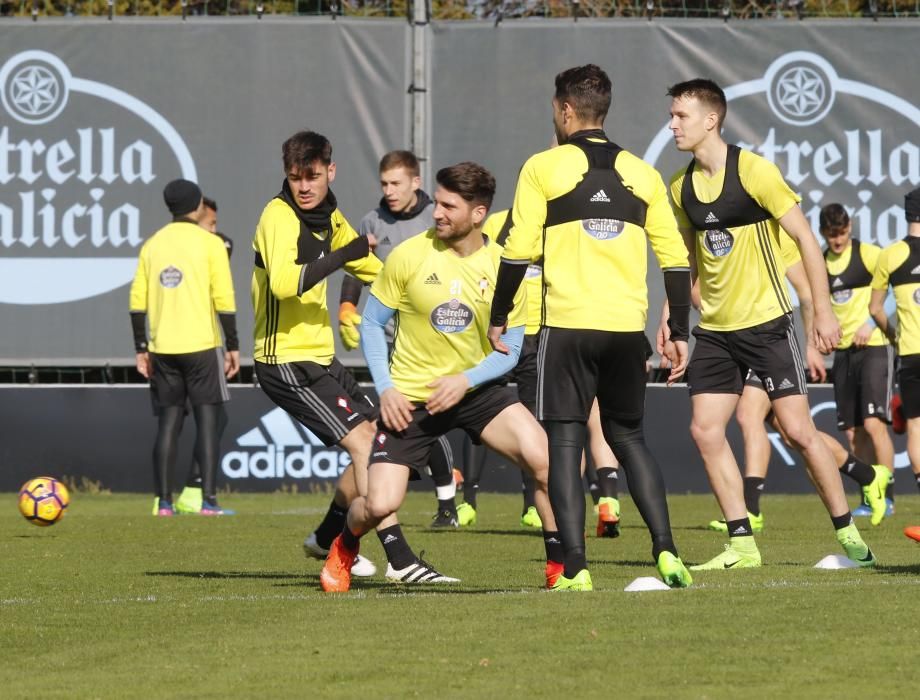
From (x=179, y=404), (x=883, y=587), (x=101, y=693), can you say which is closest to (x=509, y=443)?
(x=883, y=587)

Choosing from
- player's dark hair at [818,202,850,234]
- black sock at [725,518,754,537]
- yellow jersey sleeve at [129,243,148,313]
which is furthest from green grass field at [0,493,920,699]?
player's dark hair at [818,202,850,234]

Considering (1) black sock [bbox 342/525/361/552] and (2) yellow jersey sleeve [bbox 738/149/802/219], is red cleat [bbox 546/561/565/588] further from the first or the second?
(2) yellow jersey sleeve [bbox 738/149/802/219]

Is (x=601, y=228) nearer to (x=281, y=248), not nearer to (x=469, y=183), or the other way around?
(x=469, y=183)

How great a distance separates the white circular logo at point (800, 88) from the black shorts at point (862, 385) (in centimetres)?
328

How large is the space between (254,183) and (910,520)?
25.1ft

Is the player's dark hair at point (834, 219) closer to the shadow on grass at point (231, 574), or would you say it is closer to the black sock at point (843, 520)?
the black sock at point (843, 520)

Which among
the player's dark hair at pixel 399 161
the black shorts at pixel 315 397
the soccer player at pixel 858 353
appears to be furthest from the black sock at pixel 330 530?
the soccer player at pixel 858 353

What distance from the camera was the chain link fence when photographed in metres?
17.4

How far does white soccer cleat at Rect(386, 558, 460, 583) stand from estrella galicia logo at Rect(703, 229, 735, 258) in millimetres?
2125

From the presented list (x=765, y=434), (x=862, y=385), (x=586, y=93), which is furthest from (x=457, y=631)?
(x=862, y=385)

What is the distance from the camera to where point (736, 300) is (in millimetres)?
8586

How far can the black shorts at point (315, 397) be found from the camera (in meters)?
8.37

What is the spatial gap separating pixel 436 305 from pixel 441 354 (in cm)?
22

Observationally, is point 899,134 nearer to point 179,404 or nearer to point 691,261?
point 179,404
